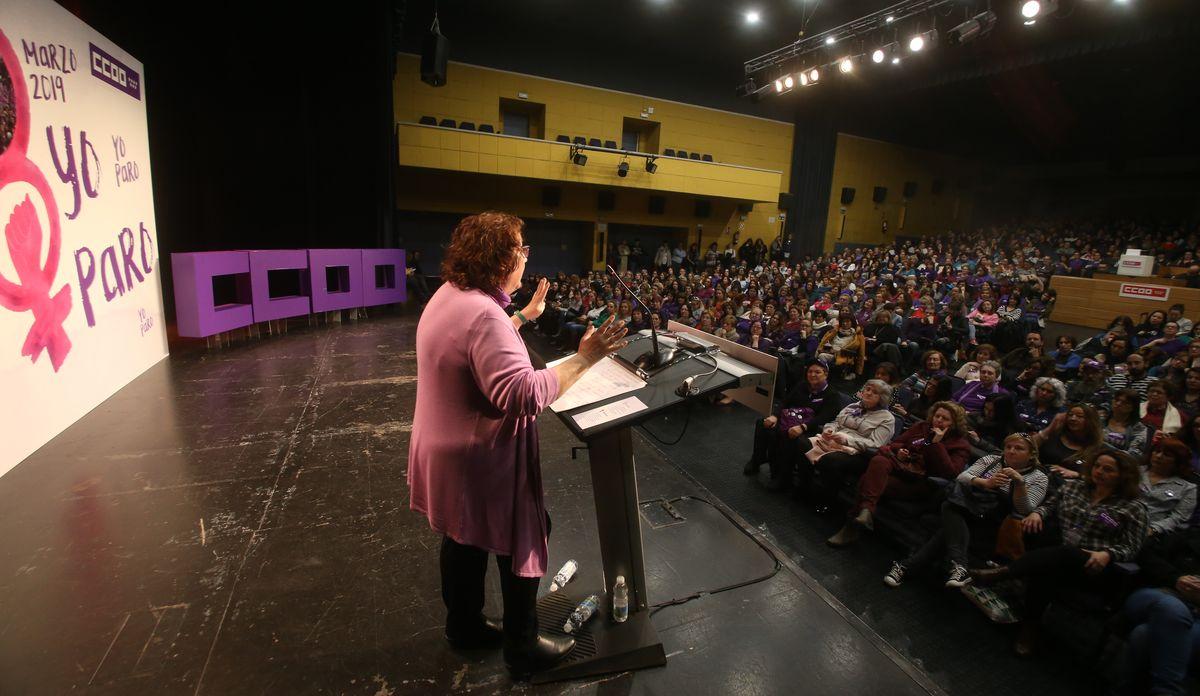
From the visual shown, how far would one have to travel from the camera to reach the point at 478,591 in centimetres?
154

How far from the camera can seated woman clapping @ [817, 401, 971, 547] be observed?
2.72 metres

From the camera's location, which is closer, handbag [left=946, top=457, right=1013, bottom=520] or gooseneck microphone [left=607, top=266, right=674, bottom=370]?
gooseneck microphone [left=607, top=266, right=674, bottom=370]

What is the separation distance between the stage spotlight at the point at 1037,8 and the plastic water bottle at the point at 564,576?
26.4 feet

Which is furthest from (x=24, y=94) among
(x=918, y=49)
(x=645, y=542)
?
(x=918, y=49)

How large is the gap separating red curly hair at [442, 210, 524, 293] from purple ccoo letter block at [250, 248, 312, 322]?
230 inches

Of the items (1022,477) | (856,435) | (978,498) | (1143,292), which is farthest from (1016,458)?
(1143,292)

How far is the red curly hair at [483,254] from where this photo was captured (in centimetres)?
123

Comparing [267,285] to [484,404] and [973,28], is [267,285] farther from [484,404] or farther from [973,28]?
[973,28]

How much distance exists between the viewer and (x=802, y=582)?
82.9 inches

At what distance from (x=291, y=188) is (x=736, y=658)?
8.59 m

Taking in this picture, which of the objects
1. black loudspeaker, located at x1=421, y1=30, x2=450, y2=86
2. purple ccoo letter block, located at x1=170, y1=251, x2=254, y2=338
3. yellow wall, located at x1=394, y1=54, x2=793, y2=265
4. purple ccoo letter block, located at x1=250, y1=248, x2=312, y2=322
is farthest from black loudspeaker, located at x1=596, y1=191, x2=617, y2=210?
purple ccoo letter block, located at x1=170, y1=251, x2=254, y2=338

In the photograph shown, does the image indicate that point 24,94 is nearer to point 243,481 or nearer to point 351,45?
point 243,481

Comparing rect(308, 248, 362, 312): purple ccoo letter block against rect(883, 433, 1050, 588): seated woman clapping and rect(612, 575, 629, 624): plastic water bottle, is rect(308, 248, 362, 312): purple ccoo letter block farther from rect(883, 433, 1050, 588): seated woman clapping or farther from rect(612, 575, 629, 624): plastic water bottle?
rect(883, 433, 1050, 588): seated woman clapping

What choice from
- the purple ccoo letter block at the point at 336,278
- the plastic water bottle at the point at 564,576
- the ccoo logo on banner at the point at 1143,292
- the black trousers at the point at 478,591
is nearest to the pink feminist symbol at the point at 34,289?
the black trousers at the point at 478,591
